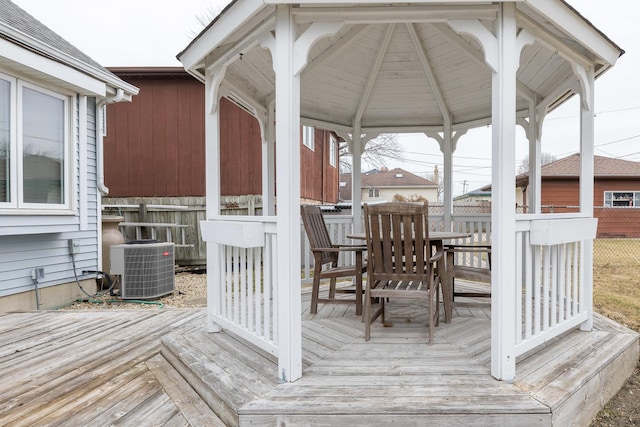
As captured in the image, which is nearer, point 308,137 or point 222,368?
point 222,368

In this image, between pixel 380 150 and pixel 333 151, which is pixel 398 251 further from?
pixel 380 150

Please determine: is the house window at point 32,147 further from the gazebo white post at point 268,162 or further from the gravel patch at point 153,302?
the gazebo white post at point 268,162

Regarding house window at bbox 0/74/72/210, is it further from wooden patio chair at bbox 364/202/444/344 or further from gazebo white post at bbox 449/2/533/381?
gazebo white post at bbox 449/2/533/381

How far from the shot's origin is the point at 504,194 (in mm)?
2188

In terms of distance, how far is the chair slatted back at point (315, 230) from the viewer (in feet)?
11.7

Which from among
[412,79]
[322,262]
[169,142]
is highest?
[412,79]

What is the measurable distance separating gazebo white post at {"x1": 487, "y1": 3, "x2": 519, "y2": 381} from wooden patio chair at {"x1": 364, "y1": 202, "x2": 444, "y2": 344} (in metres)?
0.54

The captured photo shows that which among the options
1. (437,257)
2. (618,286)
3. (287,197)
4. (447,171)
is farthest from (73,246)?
(618,286)

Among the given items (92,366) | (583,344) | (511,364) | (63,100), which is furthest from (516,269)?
(63,100)

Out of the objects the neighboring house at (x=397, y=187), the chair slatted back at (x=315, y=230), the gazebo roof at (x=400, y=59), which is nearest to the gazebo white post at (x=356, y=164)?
the gazebo roof at (x=400, y=59)

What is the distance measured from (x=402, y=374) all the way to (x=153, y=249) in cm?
426

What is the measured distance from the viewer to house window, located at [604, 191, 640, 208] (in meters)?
15.5

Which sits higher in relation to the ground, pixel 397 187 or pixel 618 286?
pixel 397 187

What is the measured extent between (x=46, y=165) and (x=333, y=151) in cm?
1207
